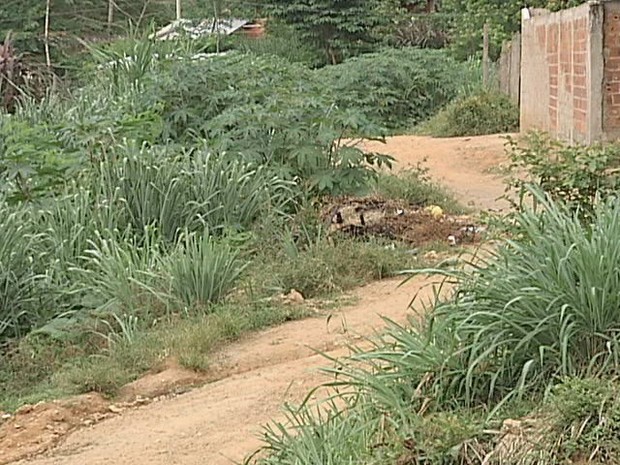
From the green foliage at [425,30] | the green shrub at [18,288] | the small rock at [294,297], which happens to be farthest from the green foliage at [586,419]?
the green foliage at [425,30]

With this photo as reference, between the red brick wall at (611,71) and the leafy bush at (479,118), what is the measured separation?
5697 mm

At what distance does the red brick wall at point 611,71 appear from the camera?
10797 mm

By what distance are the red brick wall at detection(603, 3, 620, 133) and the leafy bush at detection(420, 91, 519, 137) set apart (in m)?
5.70

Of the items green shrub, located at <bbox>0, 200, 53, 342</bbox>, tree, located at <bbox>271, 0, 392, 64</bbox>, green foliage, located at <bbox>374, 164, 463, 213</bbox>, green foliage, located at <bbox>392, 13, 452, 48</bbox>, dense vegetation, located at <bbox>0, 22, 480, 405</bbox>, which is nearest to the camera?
dense vegetation, located at <bbox>0, 22, 480, 405</bbox>

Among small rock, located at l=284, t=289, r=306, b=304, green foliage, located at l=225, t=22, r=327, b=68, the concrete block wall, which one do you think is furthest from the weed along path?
green foliage, located at l=225, t=22, r=327, b=68

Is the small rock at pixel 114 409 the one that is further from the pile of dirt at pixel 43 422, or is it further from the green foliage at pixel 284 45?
the green foliage at pixel 284 45

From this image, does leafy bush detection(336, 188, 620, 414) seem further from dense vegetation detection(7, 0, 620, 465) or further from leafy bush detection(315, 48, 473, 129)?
leafy bush detection(315, 48, 473, 129)

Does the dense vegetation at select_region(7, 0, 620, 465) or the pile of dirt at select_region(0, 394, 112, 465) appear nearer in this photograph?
the dense vegetation at select_region(7, 0, 620, 465)

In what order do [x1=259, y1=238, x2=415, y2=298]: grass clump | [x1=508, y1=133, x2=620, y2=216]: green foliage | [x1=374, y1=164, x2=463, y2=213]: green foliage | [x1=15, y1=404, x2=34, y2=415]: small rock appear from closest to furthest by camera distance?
[x1=15, y1=404, x2=34, y2=415]: small rock, [x1=508, y1=133, x2=620, y2=216]: green foliage, [x1=259, y1=238, x2=415, y2=298]: grass clump, [x1=374, y1=164, x2=463, y2=213]: green foliage

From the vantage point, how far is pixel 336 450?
3.23 m

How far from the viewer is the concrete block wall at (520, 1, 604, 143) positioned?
428 inches

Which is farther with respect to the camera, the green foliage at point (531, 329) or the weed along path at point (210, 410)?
the weed along path at point (210, 410)

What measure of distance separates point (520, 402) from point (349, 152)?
5447 millimetres

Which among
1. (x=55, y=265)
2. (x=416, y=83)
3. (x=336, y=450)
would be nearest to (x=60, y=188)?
(x=55, y=265)
